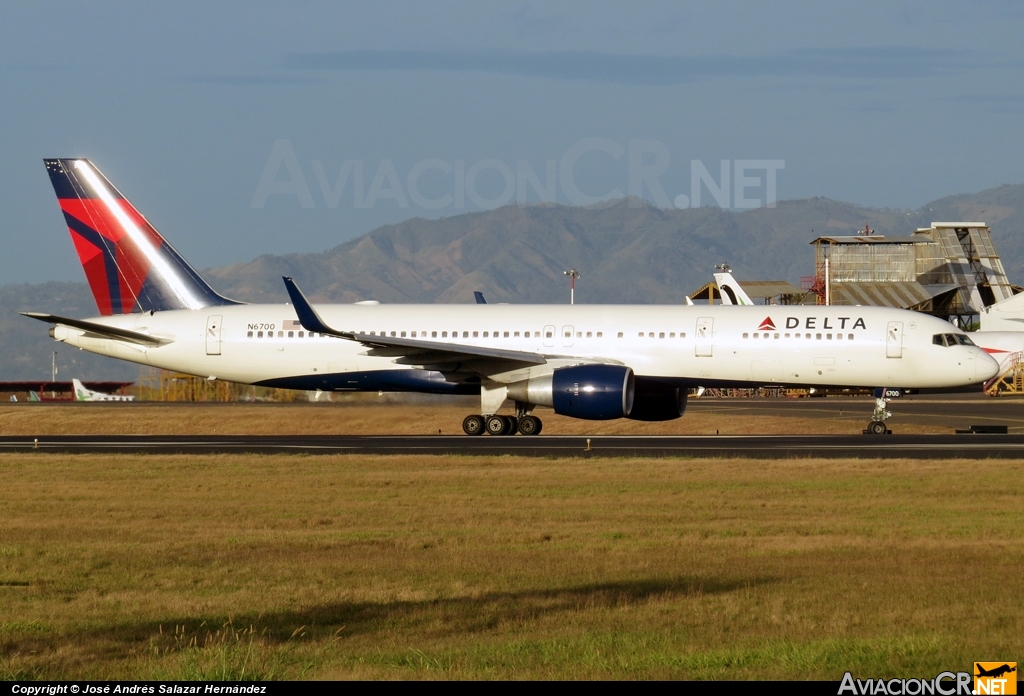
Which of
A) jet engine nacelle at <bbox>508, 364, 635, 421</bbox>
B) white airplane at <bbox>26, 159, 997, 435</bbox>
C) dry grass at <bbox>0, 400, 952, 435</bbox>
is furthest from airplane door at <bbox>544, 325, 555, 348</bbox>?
dry grass at <bbox>0, 400, 952, 435</bbox>

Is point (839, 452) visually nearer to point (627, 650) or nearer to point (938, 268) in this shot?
point (627, 650)

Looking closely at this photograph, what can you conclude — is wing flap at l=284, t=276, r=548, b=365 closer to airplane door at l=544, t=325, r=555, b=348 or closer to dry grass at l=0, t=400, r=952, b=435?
airplane door at l=544, t=325, r=555, b=348

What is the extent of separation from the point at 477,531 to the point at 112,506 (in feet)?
19.2

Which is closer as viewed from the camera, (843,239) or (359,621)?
(359,621)

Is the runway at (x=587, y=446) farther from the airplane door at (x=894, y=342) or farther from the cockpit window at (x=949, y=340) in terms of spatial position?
the cockpit window at (x=949, y=340)

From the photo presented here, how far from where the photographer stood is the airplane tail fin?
37.6 metres

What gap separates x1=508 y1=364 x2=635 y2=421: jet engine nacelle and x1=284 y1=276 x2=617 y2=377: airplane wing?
134 cm

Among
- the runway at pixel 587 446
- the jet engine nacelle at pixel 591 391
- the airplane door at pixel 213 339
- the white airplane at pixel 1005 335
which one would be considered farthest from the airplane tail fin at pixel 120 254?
the white airplane at pixel 1005 335

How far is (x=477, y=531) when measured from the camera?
15.3 metres

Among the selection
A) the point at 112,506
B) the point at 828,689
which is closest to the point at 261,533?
the point at 112,506

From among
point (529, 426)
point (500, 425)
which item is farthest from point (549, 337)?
point (500, 425)

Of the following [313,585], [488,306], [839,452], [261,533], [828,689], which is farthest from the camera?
[488,306]

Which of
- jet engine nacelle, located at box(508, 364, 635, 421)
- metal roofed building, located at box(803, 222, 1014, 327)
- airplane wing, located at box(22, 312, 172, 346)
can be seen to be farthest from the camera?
metal roofed building, located at box(803, 222, 1014, 327)

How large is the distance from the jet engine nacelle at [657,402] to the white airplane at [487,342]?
0.13ft
